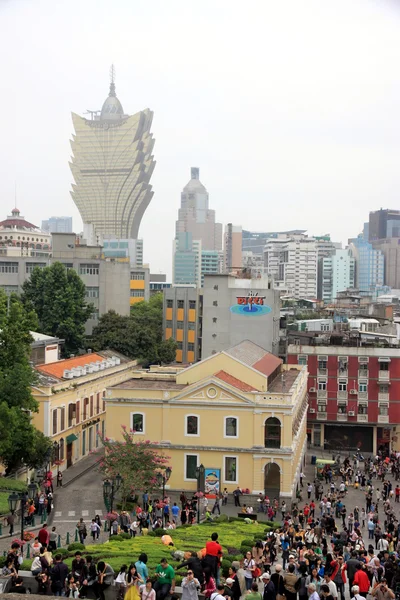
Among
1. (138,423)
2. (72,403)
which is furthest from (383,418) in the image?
(138,423)

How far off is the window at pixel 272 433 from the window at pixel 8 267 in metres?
65.2

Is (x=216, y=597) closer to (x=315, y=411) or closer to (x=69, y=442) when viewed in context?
(x=69, y=442)

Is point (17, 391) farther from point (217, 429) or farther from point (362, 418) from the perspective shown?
point (362, 418)

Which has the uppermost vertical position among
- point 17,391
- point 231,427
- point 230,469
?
point 17,391

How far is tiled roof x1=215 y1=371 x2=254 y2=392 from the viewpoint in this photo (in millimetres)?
49438

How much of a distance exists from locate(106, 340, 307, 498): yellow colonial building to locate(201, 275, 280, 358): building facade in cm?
3456

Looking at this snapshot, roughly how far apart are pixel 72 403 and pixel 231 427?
12471 millimetres

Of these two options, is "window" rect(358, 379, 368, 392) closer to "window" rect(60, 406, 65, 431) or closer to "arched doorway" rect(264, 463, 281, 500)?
"arched doorway" rect(264, 463, 281, 500)

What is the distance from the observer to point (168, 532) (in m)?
32.9

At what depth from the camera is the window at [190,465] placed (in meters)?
48.4

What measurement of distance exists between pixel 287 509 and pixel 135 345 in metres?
41.7

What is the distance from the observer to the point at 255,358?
6059cm

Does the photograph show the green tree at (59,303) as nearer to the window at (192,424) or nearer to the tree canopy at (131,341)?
the tree canopy at (131,341)

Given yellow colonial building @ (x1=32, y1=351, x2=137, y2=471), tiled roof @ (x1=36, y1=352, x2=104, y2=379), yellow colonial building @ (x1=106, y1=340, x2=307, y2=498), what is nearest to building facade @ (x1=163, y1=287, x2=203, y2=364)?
tiled roof @ (x1=36, y1=352, x2=104, y2=379)
